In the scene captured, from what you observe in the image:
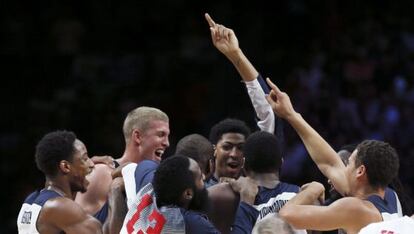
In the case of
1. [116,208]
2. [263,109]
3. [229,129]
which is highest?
[263,109]

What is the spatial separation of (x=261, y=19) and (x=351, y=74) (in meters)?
1.63

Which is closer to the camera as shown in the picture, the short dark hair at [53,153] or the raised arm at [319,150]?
the raised arm at [319,150]

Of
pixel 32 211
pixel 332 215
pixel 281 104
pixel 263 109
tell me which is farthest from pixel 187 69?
pixel 332 215

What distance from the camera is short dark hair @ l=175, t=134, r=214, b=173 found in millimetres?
6738

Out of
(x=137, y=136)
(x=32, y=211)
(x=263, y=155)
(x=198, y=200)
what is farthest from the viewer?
(x=137, y=136)

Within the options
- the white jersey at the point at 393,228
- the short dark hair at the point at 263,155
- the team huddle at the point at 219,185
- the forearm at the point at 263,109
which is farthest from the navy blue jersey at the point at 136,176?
the white jersey at the point at 393,228

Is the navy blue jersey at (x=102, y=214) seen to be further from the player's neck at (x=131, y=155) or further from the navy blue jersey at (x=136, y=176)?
the navy blue jersey at (x=136, y=176)

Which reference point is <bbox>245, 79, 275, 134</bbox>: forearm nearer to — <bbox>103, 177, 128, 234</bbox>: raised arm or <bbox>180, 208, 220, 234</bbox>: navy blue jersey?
<bbox>103, 177, 128, 234</bbox>: raised arm

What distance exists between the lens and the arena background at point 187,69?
11195 millimetres

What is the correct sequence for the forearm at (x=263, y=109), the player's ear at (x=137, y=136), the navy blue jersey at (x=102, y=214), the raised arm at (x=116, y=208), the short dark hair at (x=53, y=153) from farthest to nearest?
the forearm at (x=263, y=109) → the player's ear at (x=137, y=136) → the navy blue jersey at (x=102, y=214) → the short dark hair at (x=53, y=153) → the raised arm at (x=116, y=208)

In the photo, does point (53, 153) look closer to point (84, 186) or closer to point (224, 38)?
point (84, 186)

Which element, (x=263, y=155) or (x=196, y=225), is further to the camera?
(x=263, y=155)

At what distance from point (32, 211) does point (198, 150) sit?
45.7 inches

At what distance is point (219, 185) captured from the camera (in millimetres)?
6062
